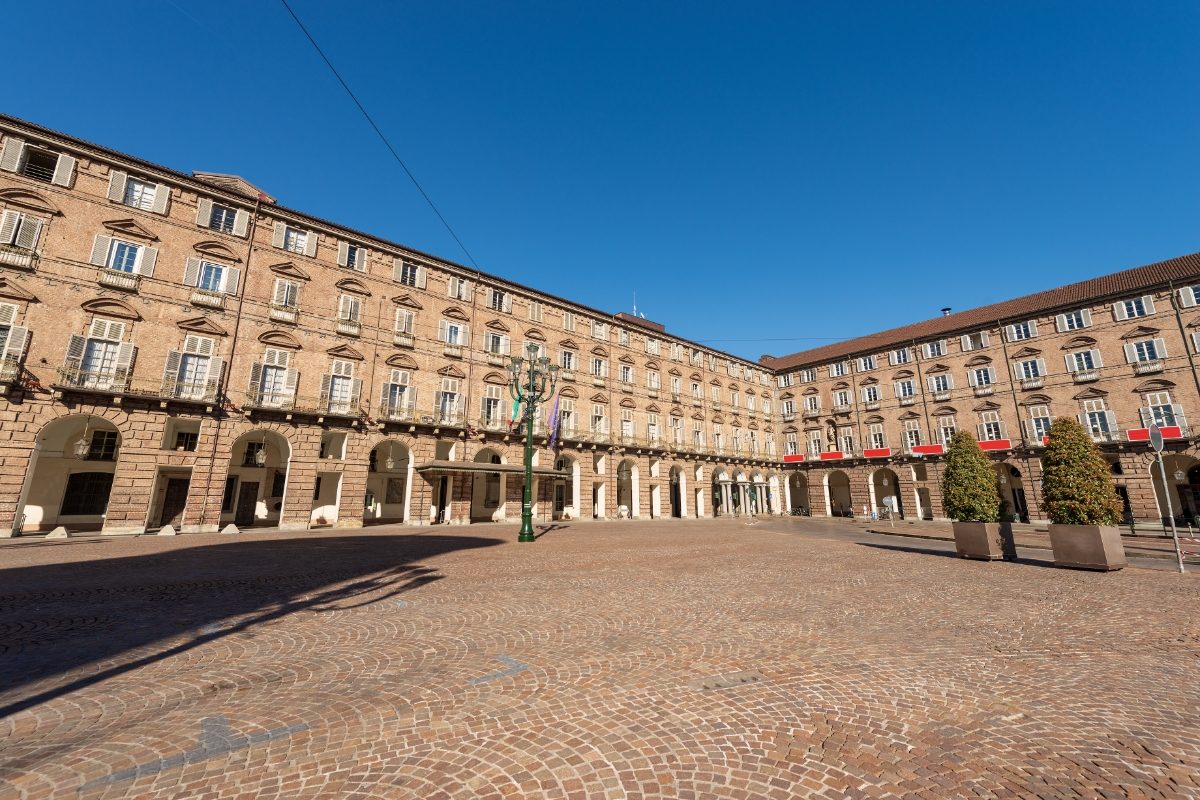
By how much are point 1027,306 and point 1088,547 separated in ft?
110

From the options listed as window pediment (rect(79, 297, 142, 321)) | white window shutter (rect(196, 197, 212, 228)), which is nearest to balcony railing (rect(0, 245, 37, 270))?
window pediment (rect(79, 297, 142, 321))

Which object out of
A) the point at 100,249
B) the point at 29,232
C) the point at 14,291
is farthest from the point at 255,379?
the point at 29,232

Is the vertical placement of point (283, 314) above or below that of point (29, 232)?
below

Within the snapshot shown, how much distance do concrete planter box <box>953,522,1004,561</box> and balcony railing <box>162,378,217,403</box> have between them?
2732 centimetres

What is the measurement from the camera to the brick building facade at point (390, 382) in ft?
60.4

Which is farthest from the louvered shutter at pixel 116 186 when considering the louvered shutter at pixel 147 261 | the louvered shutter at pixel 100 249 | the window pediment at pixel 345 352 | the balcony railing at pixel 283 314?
the window pediment at pixel 345 352

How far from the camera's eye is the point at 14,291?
17.3 m

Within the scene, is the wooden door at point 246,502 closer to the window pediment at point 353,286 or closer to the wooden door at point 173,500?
the wooden door at point 173,500

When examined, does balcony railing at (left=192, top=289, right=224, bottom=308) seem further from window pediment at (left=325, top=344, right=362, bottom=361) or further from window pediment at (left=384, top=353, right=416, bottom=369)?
window pediment at (left=384, top=353, right=416, bottom=369)

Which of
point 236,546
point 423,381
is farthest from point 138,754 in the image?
point 423,381

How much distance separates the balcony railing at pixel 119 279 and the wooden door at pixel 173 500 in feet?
29.0

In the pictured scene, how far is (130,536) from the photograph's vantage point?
17.6m

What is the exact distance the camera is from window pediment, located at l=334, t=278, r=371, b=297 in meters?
24.5

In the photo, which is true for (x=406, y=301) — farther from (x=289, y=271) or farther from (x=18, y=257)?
(x=18, y=257)
